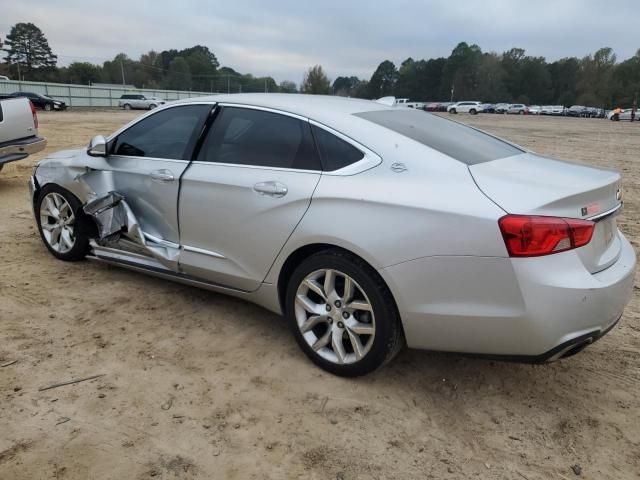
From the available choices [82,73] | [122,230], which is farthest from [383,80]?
[122,230]

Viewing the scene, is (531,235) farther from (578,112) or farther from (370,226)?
(578,112)

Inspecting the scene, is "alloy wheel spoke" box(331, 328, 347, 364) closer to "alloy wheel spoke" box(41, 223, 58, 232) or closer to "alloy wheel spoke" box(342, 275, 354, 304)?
"alloy wheel spoke" box(342, 275, 354, 304)

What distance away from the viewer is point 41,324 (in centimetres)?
365

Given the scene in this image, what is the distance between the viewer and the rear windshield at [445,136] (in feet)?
9.80

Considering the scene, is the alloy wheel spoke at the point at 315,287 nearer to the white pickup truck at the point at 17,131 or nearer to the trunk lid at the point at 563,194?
the trunk lid at the point at 563,194

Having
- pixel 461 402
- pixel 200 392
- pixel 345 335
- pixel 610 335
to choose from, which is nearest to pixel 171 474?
pixel 200 392

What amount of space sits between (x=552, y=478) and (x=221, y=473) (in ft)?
4.80

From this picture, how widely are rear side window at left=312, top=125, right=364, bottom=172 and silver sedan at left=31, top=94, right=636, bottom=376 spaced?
0.01 m

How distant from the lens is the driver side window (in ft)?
12.4

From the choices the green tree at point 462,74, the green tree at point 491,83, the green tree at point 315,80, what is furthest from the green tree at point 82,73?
the green tree at point 491,83

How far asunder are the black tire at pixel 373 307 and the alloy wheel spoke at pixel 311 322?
224 millimetres

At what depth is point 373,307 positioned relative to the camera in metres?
2.78

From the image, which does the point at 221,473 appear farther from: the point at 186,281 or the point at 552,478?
the point at 186,281

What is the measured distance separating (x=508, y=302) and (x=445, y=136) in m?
1.24
